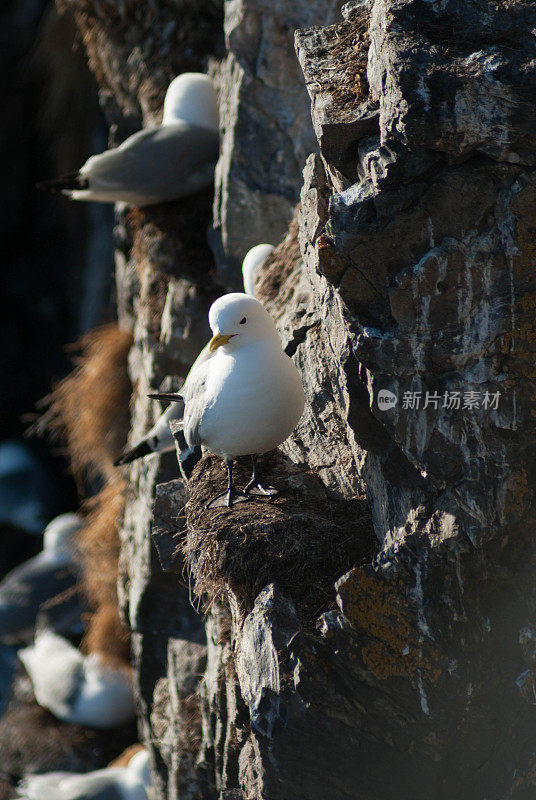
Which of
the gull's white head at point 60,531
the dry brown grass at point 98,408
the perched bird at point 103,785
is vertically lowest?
the perched bird at point 103,785

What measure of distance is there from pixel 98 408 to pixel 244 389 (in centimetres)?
406

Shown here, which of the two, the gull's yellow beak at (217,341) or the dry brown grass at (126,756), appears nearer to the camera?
the gull's yellow beak at (217,341)

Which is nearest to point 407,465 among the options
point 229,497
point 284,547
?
point 284,547

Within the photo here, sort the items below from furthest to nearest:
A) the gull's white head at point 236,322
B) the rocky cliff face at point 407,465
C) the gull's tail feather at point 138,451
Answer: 1. the gull's tail feather at point 138,451
2. the gull's white head at point 236,322
3. the rocky cliff face at point 407,465

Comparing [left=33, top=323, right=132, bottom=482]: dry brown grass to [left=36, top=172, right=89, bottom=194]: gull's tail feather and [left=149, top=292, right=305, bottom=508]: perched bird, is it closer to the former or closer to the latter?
[left=36, top=172, right=89, bottom=194]: gull's tail feather

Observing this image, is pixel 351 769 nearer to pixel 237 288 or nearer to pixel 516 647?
pixel 516 647

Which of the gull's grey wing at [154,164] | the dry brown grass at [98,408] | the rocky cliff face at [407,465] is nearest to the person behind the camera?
the rocky cliff face at [407,465]

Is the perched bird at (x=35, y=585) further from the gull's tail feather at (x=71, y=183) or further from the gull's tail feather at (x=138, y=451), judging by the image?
the gull's tail feather at (x=71, y=183)

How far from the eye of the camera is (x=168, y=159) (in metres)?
5.62

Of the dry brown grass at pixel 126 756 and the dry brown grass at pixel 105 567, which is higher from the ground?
the dry brown grass at pixel 105 567

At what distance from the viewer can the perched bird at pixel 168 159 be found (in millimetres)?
5602

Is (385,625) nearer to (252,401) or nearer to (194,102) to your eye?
(252,401)

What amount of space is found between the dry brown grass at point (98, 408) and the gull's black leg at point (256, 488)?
364cm

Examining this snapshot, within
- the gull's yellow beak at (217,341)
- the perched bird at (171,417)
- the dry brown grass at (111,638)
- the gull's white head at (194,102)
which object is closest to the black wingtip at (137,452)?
the perched bird at (171,417)
